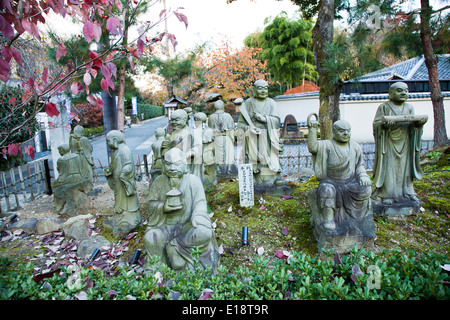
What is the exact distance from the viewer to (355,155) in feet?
14.4

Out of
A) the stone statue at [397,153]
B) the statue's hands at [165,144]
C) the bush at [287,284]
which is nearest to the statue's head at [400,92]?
the stone statue at [397,153]

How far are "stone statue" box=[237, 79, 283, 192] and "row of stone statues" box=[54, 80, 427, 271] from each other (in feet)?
0.07

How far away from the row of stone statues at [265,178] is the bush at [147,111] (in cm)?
3183

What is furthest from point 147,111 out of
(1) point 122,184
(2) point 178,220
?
(2) point 178,220

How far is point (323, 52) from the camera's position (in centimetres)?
877

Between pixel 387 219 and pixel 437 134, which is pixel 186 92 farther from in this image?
pixel 387 219

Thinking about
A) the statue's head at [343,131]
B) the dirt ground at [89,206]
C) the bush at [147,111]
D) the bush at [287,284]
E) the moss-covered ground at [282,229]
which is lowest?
the moss-covered ground at [282,229]

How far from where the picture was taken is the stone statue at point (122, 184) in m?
5.44

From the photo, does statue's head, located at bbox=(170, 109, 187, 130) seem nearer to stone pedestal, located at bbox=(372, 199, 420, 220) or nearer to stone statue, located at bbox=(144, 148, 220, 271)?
stone statue, located at bbox=(144, 148, 220, 271)

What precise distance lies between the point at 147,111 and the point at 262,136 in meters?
36.6

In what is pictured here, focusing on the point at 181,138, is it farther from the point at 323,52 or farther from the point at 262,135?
the point at 323,52

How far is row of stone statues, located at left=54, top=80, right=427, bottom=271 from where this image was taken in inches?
147

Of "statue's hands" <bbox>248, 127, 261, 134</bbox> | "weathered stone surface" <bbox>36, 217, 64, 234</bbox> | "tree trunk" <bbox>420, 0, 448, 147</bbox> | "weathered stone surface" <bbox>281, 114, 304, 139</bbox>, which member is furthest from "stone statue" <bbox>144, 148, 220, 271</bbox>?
"weathered stone surface" <bbox>281, 114, 304, 139</bbox>

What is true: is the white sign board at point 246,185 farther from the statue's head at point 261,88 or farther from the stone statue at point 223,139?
the stone statue at point 223,139
